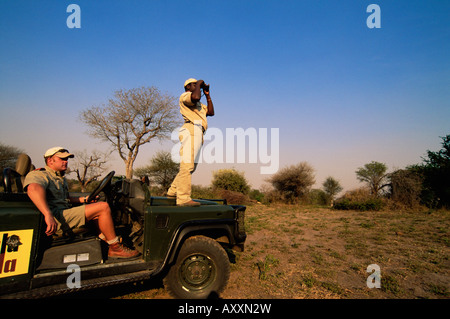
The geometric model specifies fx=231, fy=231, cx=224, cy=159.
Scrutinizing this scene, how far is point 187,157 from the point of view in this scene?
3529 millimetres

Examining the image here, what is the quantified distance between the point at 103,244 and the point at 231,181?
19.3 meters

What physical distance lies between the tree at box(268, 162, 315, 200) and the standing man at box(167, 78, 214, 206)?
17.7m

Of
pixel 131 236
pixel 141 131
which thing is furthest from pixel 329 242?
pixel 141 131

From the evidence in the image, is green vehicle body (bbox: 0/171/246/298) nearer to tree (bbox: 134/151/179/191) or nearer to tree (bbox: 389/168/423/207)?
tree (bbox: 389/168/423/207)

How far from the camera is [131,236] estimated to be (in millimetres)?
3367

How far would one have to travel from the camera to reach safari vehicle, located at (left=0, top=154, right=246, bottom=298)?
220cm

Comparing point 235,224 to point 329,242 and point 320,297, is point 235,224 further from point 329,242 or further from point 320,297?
point 329,242

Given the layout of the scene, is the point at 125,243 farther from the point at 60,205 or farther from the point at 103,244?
the point at 60,205

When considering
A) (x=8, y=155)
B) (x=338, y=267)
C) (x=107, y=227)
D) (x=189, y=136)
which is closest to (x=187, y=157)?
(x=189, y=136)

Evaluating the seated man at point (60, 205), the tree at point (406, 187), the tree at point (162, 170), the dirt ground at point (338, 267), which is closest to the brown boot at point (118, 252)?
the seated man at point (60, 205)

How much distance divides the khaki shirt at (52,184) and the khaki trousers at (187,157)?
1464 millimetres

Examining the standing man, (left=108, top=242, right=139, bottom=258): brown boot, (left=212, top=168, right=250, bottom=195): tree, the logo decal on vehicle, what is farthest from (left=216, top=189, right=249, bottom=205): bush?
the logo decal on vehicle

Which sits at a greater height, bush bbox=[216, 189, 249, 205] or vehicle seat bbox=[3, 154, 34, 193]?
vehicle seat bbox=[3, 154, 34, 193]
